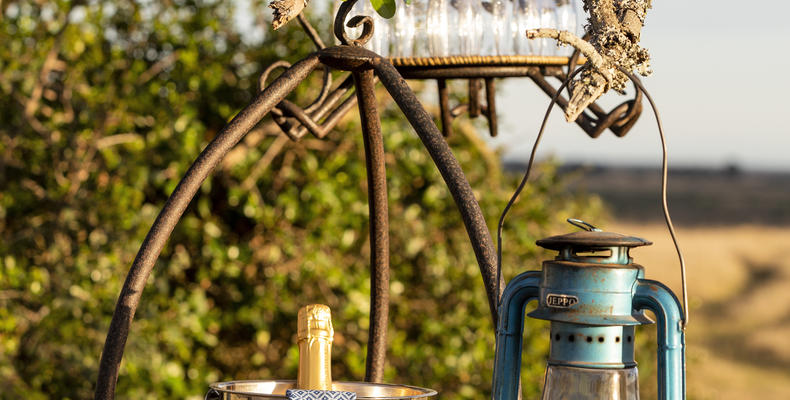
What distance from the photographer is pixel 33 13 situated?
263 cm

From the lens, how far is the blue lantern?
2.41 ft

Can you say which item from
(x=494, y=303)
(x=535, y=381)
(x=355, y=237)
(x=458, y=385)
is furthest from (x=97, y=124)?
(x=494, y=303)

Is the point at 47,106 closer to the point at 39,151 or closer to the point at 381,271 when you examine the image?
the point at 39,151

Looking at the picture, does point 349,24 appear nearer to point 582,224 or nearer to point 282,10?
point 282,10

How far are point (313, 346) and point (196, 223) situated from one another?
1736mm

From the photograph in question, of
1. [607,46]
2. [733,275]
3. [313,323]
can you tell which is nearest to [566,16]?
[607,46]

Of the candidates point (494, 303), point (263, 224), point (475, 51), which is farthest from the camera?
point (263, 224)

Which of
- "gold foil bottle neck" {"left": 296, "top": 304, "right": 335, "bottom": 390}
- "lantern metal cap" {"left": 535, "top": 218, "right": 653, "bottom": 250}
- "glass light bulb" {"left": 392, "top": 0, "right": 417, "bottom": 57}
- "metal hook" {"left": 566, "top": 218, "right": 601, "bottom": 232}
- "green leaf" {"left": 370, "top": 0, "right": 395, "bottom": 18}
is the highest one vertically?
"glass light bulb" {"left": 392, "top": 0, "right": 417, "bottom": 57}

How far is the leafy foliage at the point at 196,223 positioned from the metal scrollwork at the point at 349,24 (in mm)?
1552

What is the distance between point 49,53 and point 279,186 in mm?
718

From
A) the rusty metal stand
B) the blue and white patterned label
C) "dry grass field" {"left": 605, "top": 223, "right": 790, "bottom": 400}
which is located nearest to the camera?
the blue and white patterned label

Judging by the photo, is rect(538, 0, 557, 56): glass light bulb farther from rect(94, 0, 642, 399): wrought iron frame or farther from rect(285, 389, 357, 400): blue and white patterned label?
rect(285, 389, 357, 400): blue and white patterned label

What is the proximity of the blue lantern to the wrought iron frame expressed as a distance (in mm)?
146

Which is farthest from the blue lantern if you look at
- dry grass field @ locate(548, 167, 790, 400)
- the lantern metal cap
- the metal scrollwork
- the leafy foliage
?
dry grass field @ locate(548, 167, 790, 400)
